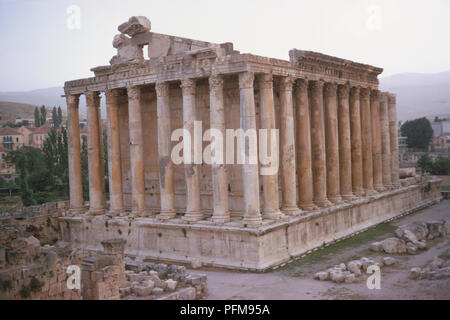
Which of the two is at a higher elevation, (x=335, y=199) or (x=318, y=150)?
(x=318, y=150)

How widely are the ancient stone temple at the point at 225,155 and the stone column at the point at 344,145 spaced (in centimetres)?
6

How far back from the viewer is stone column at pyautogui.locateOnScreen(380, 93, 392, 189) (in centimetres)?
3008

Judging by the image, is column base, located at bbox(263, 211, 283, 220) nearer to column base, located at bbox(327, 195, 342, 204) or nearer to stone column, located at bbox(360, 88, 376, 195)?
column base, located at bbox(327, 195, 342, 204)

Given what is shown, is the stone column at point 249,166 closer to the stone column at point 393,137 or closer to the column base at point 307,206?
the column base at point 307,206

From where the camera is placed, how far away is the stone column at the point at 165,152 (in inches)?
822

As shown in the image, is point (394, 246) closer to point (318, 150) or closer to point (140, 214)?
point (318, 150)

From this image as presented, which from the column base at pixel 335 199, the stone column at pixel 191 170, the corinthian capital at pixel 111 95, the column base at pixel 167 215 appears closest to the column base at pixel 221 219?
the stone column at pixel 191 170

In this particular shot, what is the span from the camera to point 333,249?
68.9ft

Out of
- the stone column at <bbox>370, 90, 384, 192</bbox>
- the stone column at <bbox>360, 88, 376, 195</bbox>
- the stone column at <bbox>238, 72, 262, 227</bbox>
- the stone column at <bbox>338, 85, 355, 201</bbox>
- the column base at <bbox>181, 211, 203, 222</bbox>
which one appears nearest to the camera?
the stone column at <bbox>238, 72, 262, 227</bbox>

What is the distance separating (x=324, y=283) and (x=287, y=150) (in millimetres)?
6373

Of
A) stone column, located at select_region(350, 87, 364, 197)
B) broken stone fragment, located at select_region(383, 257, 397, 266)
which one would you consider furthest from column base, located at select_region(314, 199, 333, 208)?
broken stone fragment, located at select_region(383, 257, 397, 266)

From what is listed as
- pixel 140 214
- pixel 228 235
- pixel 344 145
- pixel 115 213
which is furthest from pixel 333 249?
pixel 115 213

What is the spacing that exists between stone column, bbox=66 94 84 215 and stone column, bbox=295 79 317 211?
436 inches
